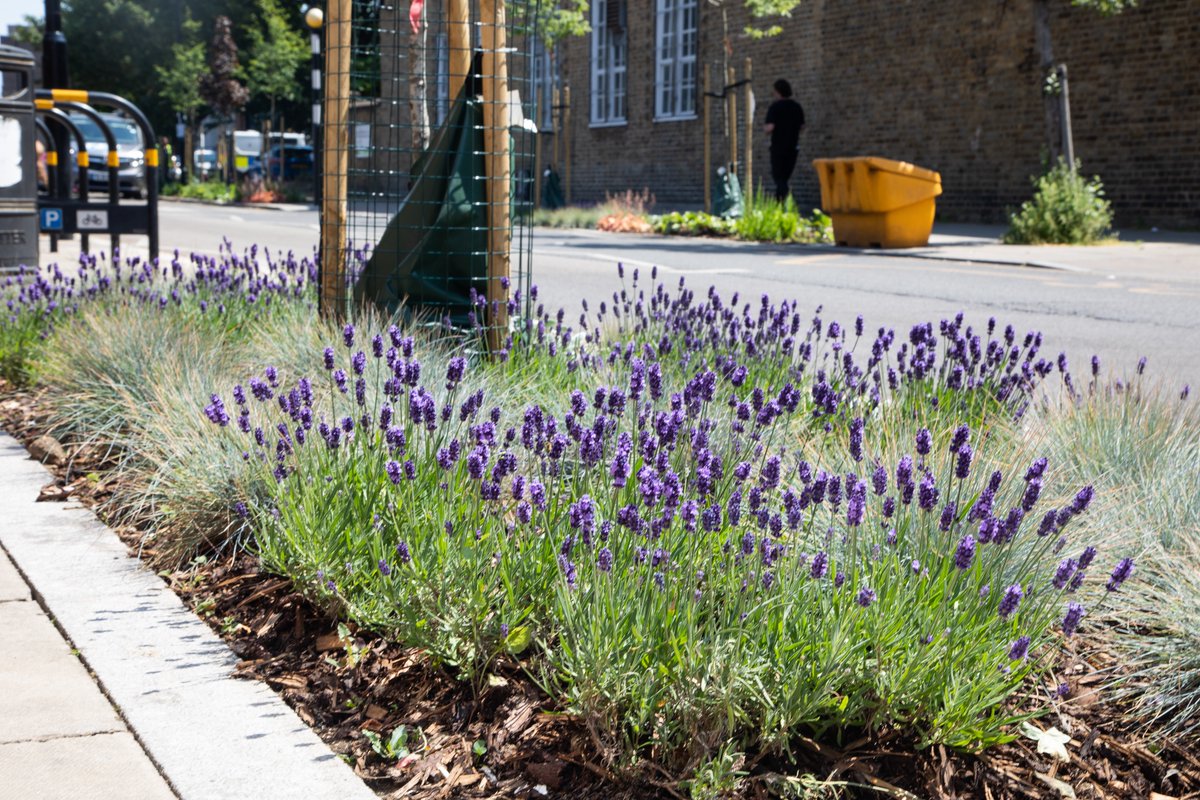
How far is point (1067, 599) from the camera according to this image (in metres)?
3.06

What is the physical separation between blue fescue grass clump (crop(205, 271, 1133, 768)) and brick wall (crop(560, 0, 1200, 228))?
57.5 ft

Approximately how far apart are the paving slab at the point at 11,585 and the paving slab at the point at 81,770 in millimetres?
971

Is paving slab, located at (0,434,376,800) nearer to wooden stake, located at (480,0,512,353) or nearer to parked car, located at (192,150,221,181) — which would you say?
wooden stake, located at (480,0,512,353)

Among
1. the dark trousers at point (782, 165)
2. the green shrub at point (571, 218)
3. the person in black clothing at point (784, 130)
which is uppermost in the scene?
the person in black clothing at point (784, 130)

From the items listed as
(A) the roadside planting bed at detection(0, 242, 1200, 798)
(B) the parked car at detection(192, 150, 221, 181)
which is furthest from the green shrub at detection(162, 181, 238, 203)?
(A) the roadside planting bed at detection(0, 242, 1200, 798)

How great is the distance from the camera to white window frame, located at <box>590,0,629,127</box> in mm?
32688

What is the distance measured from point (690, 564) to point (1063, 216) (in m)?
16.1

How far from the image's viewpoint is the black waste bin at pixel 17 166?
900 cm

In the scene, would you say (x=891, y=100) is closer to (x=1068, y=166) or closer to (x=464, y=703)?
(x=1068, y=166)

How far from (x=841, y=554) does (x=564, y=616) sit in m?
0.72

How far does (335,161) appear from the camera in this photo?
622 cm

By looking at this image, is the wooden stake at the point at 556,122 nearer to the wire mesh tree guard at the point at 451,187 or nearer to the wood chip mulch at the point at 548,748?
the wire mesh tree guard at the point at 451,187

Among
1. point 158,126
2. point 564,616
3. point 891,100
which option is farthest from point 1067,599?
point 158,126

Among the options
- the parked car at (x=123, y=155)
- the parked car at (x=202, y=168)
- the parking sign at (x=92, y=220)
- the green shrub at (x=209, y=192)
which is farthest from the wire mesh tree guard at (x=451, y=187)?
the parked car at (x=202, y=168)
